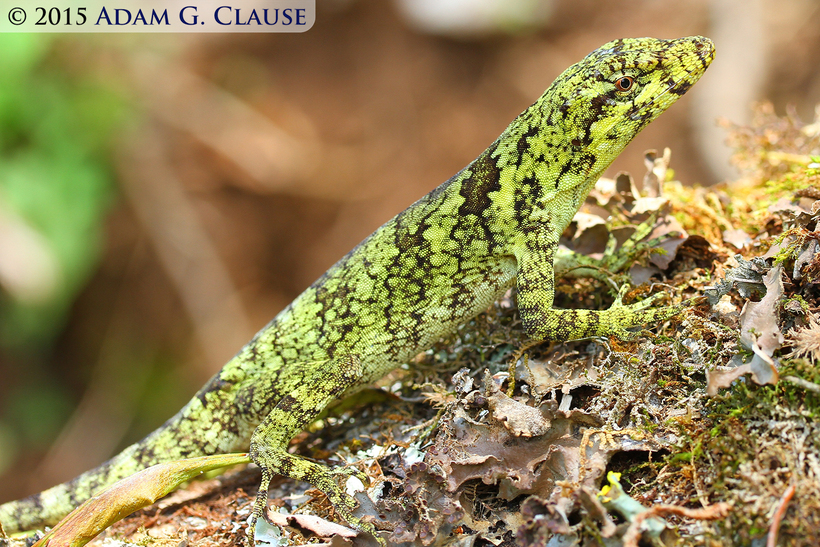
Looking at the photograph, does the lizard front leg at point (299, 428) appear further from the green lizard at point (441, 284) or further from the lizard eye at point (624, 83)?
the lizard eye at point (624, 83)

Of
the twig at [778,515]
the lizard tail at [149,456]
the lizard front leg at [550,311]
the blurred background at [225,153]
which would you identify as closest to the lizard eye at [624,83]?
the lizard front leg at [550,311]

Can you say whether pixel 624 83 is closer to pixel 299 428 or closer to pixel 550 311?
pixel 550 311

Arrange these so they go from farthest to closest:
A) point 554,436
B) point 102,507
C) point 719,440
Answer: point 102,507, point 554,436, point 719,440

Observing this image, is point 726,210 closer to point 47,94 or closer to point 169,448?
point 169,448

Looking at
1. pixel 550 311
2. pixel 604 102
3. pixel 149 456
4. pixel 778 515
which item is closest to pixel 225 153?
pixel 149 456

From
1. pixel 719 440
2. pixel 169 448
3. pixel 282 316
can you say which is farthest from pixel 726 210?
pixel 169 448

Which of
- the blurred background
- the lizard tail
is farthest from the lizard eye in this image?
the blurred background

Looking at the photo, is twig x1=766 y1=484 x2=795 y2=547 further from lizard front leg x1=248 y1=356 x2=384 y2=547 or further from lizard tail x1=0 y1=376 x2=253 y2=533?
lizard tail x1=0 y1=376 x2=253 y2=533
